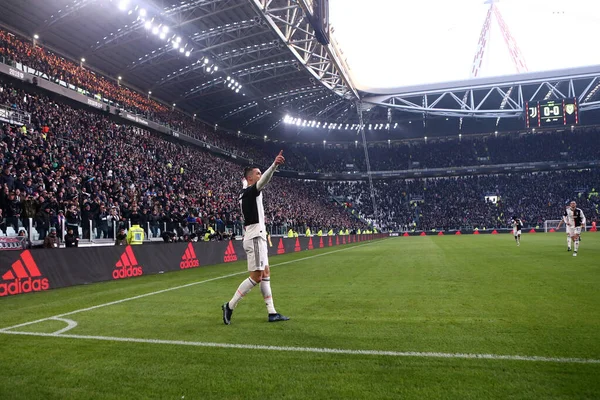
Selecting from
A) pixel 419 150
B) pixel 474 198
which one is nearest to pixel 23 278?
pixel 474 198

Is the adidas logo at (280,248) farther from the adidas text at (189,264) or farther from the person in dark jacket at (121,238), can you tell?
the person in dark jacket at (121,238)

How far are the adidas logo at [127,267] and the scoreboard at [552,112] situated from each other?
5075cm

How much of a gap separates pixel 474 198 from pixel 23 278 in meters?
69.8

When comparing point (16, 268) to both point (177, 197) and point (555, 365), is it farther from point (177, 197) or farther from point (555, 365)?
point (177, 197)

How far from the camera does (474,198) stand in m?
71.6

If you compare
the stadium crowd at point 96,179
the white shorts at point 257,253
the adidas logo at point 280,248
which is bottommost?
the adidas logo at point 280,248

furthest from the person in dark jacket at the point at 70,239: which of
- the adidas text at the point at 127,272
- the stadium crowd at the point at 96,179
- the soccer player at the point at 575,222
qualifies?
the soccer player at the point at 575,222

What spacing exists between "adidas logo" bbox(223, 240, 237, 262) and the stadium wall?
13.1 inches

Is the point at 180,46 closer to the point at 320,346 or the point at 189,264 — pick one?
the point at 189,264

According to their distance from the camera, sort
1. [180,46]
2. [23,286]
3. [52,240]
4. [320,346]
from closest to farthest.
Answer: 1. [320,346]
2. [23,286]
3. [52,240]
4. [180,46]

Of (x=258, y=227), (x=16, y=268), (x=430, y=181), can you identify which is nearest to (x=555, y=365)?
(x=258, y=227)

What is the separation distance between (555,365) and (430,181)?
250 feet

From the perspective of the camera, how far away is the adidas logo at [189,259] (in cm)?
1724

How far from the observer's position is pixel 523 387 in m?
3.64
